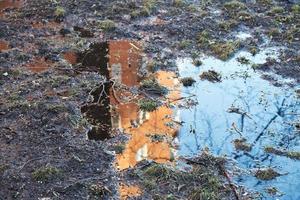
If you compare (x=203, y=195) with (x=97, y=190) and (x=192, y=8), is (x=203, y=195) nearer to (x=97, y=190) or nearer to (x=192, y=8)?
(x=97, y=190)

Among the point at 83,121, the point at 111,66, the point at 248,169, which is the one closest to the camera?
the point at 248,169

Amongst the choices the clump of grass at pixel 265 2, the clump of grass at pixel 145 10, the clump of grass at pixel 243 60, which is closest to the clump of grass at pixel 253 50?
the clump of grass at pixel 243 60

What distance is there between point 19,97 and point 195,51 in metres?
3.91

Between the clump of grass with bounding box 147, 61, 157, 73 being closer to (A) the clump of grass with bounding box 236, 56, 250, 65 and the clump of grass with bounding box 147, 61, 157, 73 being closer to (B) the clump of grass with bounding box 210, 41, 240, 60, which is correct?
(B) the clump of grass with bounding box 210, 41, 240, 60

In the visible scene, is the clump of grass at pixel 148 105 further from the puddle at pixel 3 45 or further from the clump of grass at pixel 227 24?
the clump of grass at pixel 227 24

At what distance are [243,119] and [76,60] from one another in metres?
3.65

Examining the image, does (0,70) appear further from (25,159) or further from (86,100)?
(25,159)

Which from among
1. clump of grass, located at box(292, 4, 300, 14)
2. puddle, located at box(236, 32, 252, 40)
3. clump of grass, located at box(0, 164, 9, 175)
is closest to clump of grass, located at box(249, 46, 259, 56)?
puddle, located at box(236, 32, 252, 40)

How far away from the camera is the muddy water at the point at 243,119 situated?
23.7ft

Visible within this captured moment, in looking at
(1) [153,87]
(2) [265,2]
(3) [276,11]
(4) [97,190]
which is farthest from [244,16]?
(4) [97,190]

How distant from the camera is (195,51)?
10.5m

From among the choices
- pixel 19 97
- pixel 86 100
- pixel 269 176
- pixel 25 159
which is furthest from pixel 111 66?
pixel 269 176

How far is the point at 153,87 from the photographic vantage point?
9.05 metres

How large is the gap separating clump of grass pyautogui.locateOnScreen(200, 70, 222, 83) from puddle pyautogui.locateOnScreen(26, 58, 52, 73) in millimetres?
3038
